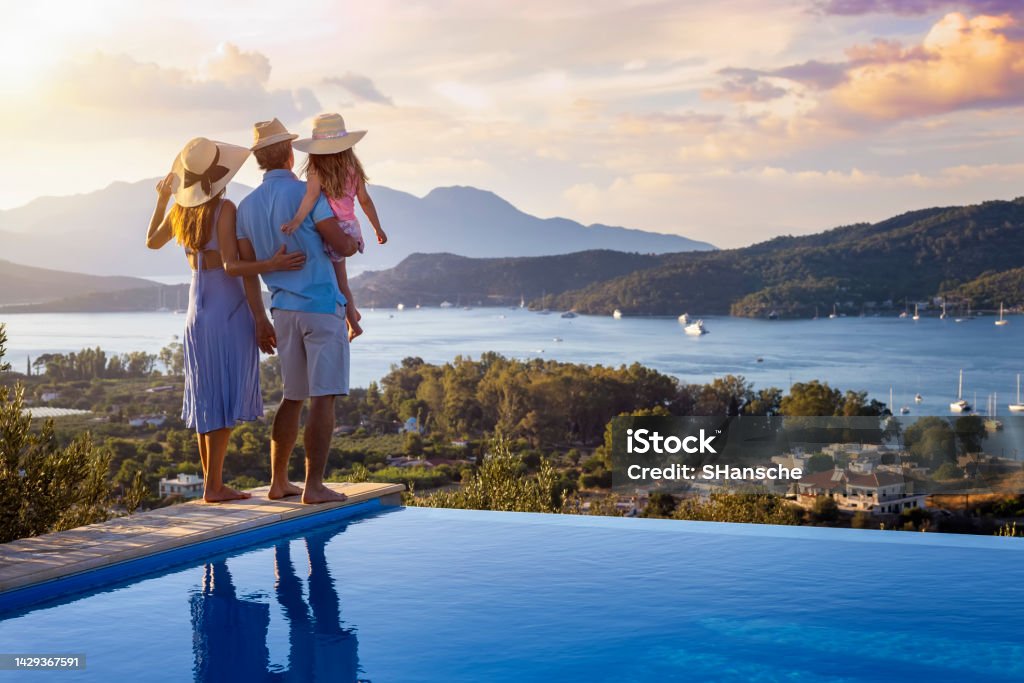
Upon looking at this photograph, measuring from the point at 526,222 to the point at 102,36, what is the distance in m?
24.4

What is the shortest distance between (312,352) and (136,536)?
0.78 m

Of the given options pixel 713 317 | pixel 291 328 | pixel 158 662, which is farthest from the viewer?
pixel 713 317

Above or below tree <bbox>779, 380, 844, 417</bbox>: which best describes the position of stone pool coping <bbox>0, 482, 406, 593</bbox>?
above

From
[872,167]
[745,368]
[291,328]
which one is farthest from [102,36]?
[291,328]

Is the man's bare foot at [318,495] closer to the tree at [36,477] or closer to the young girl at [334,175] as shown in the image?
the young girl at [334,175]

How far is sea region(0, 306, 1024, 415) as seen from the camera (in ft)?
154

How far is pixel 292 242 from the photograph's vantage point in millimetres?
3297

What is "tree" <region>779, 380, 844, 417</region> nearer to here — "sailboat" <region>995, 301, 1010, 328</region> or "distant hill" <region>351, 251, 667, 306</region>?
"distant hill" <region>351, 251, 667, 306</region>

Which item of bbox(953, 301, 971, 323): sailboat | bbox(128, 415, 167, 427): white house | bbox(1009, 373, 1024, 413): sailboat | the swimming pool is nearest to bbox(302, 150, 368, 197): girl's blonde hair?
the swimming pool

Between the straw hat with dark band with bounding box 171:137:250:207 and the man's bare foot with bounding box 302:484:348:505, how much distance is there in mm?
1059

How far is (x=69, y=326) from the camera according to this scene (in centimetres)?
3803

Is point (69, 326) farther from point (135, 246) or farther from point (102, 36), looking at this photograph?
point (102, 36)

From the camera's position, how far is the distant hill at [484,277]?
47.6m

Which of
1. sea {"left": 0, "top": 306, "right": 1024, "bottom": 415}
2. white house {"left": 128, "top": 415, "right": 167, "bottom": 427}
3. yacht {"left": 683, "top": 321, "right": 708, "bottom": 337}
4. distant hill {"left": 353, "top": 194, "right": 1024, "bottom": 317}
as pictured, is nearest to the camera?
white house {"left": 128, "top": 415, "right": 167, "bottom": 427}
